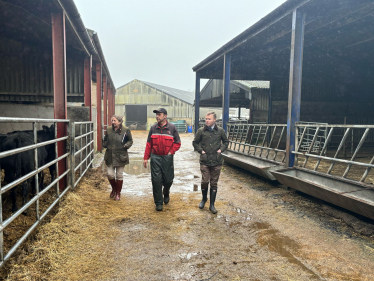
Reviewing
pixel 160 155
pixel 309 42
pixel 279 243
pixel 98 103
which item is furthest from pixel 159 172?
pixel 98 103

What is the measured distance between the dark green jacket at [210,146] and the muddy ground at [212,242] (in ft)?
2.76

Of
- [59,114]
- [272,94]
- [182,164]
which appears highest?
[272,94]

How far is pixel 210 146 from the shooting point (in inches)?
198

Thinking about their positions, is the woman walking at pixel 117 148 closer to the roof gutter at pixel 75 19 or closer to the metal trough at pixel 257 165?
the roof gutter at pixel 75 19

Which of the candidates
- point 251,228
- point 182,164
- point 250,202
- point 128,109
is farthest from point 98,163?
point 128,109

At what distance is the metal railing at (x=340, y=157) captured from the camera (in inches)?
179

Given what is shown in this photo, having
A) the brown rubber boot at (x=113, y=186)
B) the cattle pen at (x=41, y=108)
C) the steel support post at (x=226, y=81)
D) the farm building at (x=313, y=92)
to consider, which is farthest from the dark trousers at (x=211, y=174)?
the steel support post at (x=226, y=81)

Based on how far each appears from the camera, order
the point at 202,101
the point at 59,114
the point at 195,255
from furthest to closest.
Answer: the point at 202,101 → the point at 59,114 → the point at 195,255

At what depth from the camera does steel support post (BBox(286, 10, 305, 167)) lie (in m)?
6.21

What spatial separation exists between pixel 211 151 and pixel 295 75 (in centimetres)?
276

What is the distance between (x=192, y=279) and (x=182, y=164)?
721 centimetres

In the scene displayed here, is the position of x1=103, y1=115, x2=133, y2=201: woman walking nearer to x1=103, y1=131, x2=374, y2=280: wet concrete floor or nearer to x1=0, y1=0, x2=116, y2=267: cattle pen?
x1=103, y1=131, x2=374, y2=280: wet concrete floor

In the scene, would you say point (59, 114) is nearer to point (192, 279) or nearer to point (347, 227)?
point (192, 279)

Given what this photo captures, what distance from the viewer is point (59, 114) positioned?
5.40m
